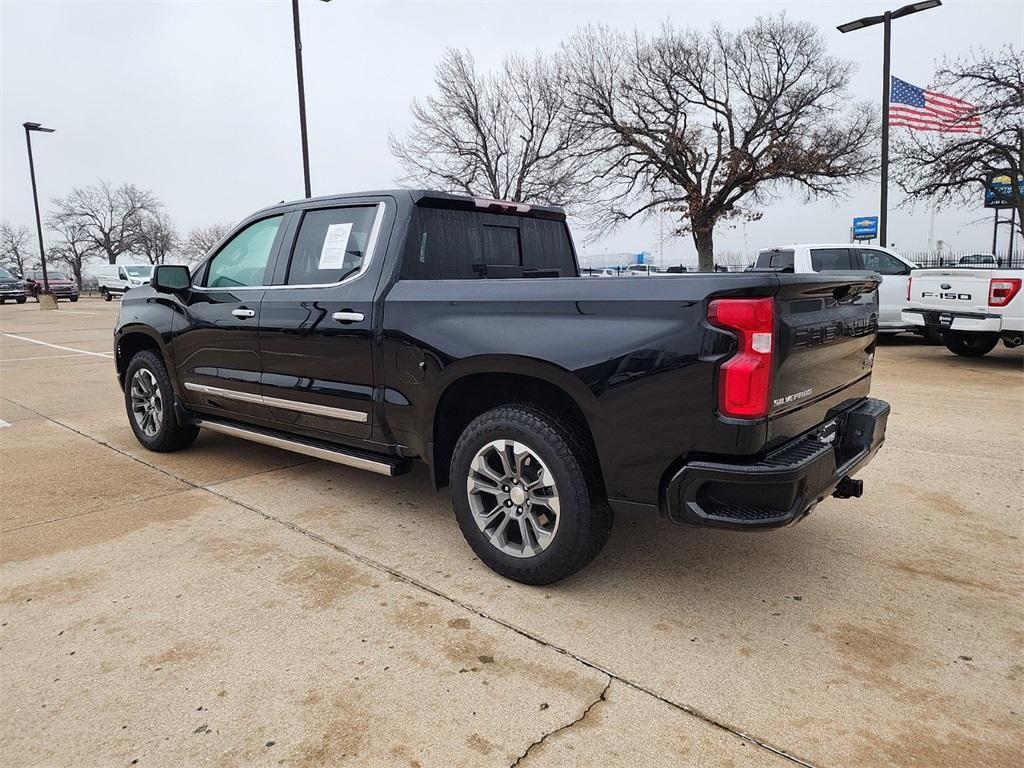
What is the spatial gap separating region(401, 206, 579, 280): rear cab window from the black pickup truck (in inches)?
0.5

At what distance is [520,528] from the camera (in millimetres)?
3178

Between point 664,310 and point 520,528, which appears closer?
point 664,310

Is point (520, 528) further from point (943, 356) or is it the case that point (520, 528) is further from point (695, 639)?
point (943, 356)

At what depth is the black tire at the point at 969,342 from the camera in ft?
33.5

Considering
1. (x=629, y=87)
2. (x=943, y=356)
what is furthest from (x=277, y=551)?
(x=629, y=87)

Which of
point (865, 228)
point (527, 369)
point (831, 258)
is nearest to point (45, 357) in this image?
point (527, 369)

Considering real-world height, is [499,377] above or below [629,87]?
below

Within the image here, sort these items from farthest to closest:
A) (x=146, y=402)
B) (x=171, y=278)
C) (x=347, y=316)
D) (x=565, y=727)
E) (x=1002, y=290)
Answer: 1. (x=1002, y=290)
2. (x=146, y=402)
3. (x=171, y=278)
4. (x=347, y=316)
5. (x=565, y=727)

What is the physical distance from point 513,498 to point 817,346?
1422 millimetres

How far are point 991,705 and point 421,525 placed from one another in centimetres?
266

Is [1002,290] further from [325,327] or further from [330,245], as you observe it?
[325,327]

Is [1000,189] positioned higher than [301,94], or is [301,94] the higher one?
[301,94]

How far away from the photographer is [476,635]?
2.80 m

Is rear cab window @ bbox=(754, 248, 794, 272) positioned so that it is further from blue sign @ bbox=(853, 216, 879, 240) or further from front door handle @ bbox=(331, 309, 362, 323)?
blue sign @ bbox=(853, 216, 879, 240)
